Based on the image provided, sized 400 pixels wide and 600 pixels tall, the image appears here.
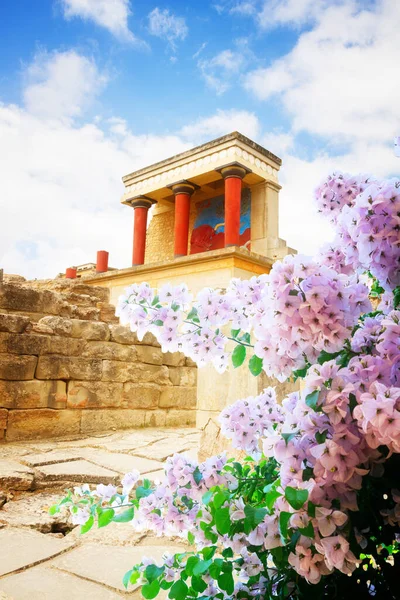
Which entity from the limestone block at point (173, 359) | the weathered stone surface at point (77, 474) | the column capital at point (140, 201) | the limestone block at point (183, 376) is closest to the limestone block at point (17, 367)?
the weathered stone surface at point (77, 474)

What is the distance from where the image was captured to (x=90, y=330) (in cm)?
524

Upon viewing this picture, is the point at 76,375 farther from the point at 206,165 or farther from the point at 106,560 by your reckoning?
the point at 206,165

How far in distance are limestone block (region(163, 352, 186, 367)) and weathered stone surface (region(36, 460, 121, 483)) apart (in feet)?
10.1

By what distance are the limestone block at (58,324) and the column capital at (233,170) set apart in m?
6.48

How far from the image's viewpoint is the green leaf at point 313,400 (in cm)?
72

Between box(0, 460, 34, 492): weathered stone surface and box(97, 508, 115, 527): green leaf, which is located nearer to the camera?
box(97, 508, 115, 527): green leaf

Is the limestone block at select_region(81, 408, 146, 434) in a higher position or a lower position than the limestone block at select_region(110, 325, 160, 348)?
lower

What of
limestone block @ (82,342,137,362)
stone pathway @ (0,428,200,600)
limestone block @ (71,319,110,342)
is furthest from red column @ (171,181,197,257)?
stone pathway @ (0,428,200,600)

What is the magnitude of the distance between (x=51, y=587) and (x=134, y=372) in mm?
4121

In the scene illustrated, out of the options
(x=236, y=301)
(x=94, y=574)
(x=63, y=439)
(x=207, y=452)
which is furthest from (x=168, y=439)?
(x=236, y=301)

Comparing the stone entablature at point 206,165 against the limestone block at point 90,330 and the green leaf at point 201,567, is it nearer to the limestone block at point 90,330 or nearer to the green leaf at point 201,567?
the limestone block at point 90,330

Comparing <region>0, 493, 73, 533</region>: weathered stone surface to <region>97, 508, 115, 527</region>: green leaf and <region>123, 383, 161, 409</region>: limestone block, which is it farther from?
<region>123, 383, 161, 409</region>: limestone block

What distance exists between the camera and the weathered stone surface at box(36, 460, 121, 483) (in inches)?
116

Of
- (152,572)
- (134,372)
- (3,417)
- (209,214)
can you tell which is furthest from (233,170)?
(152,572)
